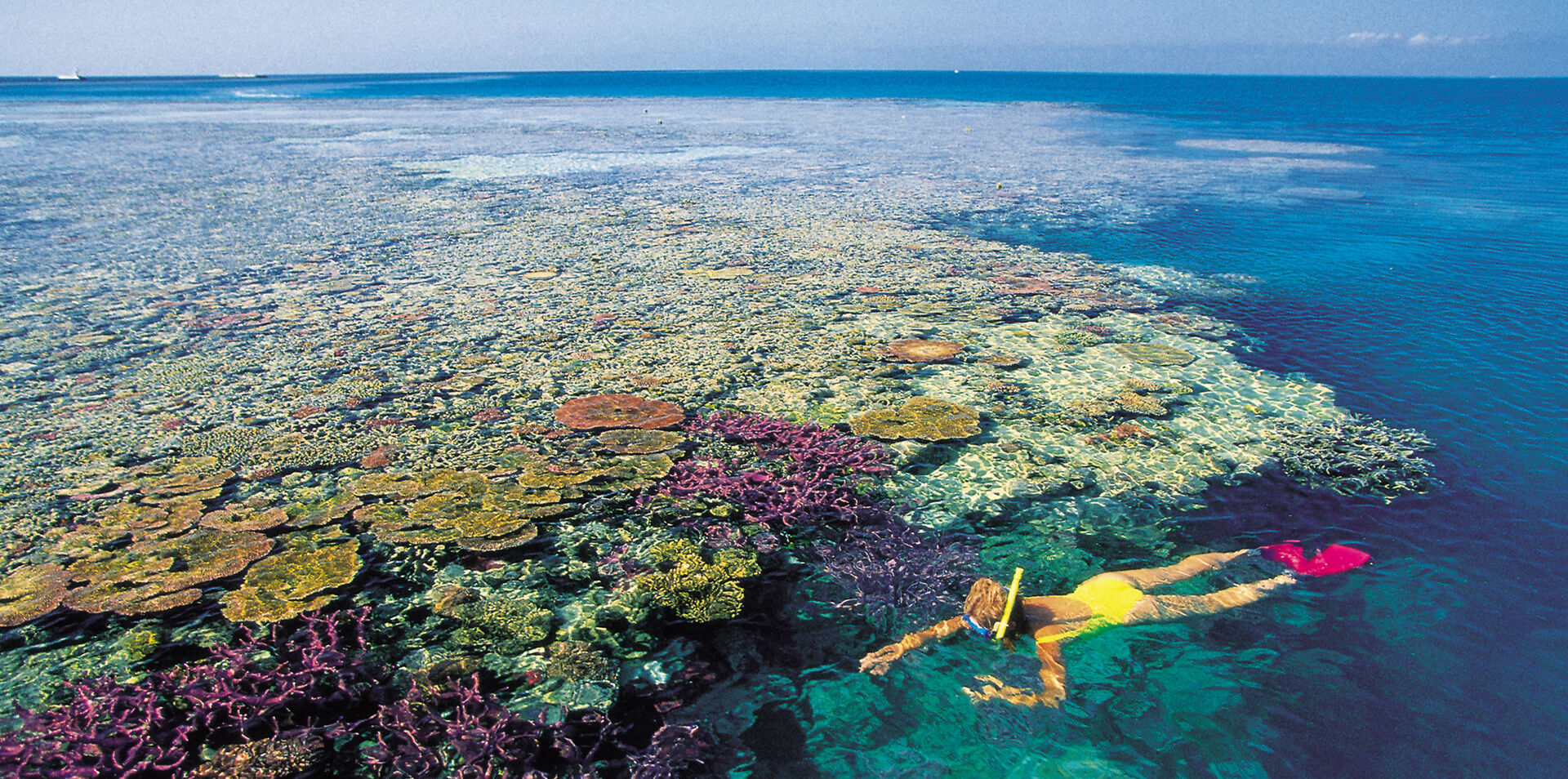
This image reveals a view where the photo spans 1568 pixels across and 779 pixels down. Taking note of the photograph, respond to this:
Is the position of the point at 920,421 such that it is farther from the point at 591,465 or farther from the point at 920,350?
the point at 591,465

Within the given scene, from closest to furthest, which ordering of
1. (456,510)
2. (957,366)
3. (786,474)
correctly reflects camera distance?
(456,510) < (786,474) < (957,366)

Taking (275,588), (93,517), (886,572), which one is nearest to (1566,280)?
(886,572)

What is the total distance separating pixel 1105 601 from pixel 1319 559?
1.45 meters

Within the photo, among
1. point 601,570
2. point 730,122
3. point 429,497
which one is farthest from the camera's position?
point 730,122

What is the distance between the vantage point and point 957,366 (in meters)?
7.61

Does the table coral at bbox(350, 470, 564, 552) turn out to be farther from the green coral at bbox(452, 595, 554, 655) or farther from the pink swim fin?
the pink swim fin

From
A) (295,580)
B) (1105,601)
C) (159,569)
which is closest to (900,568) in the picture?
(1105,601)

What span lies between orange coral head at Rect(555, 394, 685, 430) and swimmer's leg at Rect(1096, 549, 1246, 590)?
3379 mm

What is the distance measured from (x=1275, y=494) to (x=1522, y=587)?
4.24 feet

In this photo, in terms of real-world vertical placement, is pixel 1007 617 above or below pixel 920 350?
below

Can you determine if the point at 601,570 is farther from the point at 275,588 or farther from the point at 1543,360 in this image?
the point at 1543,360

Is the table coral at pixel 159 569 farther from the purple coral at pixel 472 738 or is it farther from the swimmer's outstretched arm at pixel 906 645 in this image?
the swimmer's outstretched arm at pixel 906 645

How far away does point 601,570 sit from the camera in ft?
15.3

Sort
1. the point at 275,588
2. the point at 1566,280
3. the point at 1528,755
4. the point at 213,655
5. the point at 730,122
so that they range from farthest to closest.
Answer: the point at 730,122 → the point at 1566,280 → the point at 275,588 → the point at 213,655 → the point at 1528,755
